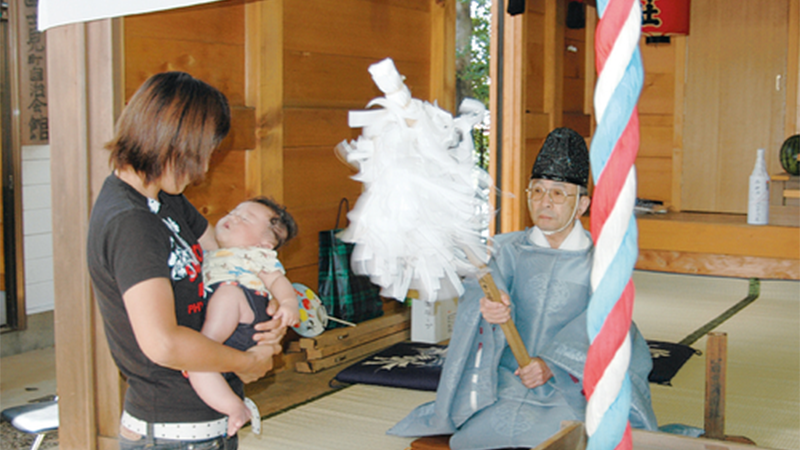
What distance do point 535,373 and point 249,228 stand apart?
1.05m

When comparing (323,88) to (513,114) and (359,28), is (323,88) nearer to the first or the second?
(359,28)

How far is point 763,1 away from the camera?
19.3 feet

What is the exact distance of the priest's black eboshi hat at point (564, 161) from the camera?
2.36 meters

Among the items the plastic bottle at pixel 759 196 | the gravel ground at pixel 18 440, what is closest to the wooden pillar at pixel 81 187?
the gravel ground at pixel 18 440

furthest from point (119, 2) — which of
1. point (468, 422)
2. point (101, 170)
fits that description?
point (468, 422)

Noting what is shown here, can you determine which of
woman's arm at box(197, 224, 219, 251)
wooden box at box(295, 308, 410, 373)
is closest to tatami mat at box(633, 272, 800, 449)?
wooden box at box(295, 308, 410, 373)

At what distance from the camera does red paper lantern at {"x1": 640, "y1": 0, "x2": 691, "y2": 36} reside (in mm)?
3625

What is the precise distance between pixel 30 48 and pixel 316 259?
1729 mm

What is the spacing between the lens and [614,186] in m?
0.68

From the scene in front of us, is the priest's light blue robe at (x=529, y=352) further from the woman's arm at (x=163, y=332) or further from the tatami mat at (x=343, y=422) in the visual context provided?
the woman's arm at (x=163, y=332)

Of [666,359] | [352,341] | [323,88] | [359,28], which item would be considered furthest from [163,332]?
[359,28]

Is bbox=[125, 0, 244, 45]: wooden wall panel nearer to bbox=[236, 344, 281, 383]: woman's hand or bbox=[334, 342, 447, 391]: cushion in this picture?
bbox=[334, 342, 447, 391]: cushion

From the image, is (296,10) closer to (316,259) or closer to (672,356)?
(316,259)

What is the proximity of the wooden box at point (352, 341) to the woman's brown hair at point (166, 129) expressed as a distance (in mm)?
2440
